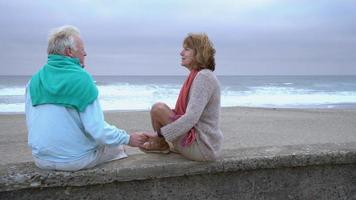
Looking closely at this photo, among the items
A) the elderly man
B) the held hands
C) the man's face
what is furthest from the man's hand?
the man's face

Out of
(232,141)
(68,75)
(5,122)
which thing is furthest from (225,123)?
(68,75)

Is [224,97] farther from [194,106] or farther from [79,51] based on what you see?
[79,51]

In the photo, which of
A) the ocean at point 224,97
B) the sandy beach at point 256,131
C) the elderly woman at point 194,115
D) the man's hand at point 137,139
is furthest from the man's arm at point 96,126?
the ocean at point 224,97

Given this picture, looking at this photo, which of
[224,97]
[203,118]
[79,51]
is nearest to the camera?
[79,51]

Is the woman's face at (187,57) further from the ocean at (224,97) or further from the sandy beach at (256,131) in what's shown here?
the ocean at (224,97)

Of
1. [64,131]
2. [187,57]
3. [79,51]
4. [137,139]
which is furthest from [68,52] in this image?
[187,57]

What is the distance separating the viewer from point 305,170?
10.7ft

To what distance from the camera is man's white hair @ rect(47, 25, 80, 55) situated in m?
2.79

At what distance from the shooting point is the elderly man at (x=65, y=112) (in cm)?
272

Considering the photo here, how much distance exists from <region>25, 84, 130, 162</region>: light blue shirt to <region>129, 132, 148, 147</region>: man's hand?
0.18m

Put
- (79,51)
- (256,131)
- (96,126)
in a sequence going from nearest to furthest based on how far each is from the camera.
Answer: (96,126) → (79,51) → (256,131)

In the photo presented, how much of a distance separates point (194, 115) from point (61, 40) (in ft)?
3.50

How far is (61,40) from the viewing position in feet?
9.18

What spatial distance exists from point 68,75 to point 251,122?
40.6 feet
